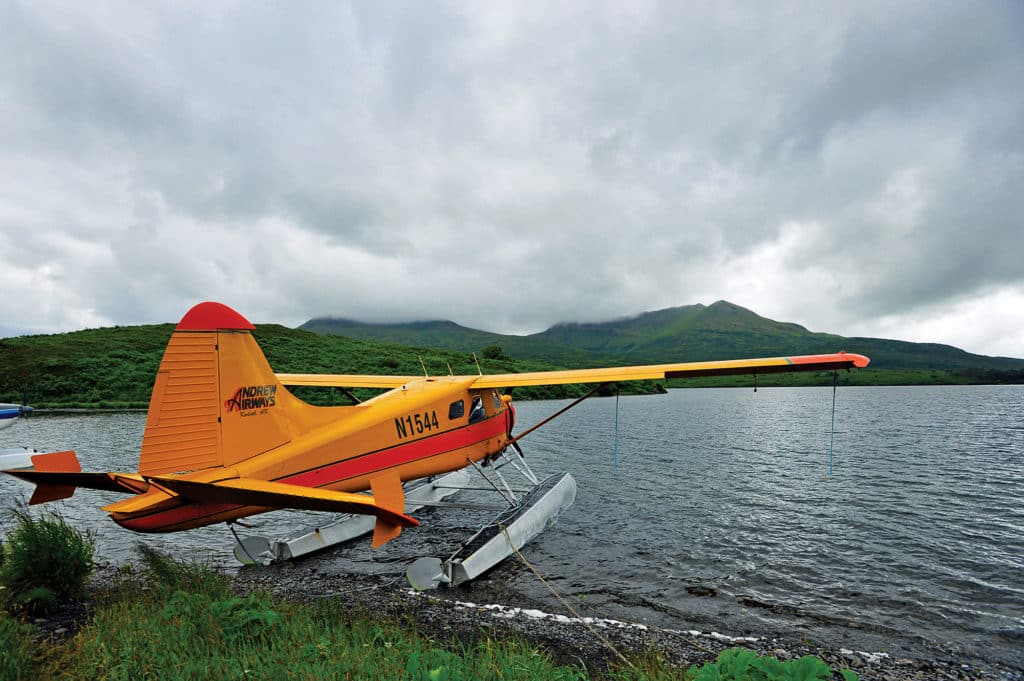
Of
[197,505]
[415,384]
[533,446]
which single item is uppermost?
[415,384]

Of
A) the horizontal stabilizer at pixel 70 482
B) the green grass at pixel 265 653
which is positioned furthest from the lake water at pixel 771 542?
the horizontal stabilizer at pixel 70 482

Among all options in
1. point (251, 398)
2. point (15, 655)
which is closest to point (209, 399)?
point (251, 398)

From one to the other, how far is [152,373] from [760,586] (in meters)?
50.2

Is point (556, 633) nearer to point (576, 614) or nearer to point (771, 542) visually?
point (576, 614)

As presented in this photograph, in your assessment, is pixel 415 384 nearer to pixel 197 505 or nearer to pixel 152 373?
pixel 197 505

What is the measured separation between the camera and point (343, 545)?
9008 mm

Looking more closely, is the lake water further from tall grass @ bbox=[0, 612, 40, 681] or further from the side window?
tall grass @ bbox=[0, 612, 40, 681]

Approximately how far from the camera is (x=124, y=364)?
42594 mm

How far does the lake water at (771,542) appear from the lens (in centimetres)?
664

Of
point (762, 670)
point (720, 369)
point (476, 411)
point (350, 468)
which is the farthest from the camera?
point (476, 411)

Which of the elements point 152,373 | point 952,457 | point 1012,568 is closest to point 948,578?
point 1012,568

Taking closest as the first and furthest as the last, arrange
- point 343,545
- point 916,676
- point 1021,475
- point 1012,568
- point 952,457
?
point 916,676 < point 1012,568 < point 343,545 < point 1021,475 < point 952,457

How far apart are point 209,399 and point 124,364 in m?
48.4

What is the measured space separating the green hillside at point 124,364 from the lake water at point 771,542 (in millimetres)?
14447
